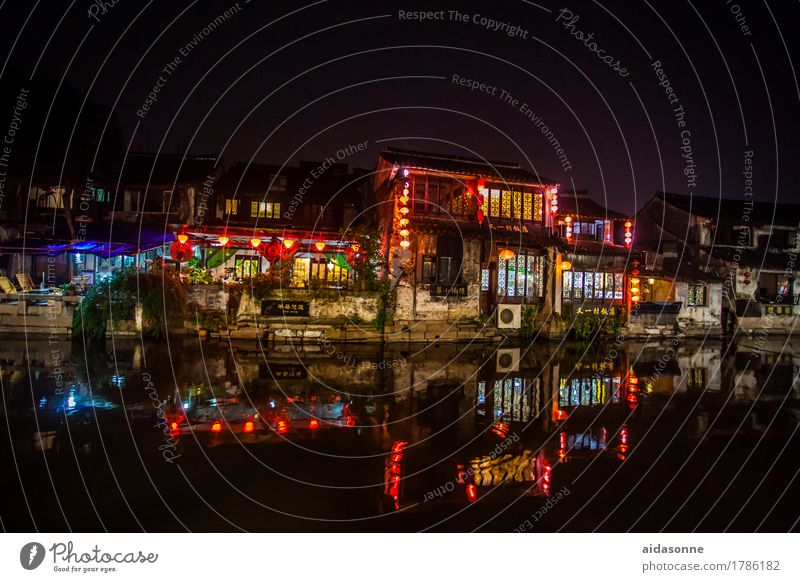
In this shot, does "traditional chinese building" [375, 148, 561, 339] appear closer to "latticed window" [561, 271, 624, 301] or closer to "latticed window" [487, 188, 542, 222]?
"latticed window" [487, 188, 542, 222]

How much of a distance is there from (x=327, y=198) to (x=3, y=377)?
20.3 m

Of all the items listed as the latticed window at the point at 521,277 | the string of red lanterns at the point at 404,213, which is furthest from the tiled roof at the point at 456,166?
the latticed window at the point at 521,277

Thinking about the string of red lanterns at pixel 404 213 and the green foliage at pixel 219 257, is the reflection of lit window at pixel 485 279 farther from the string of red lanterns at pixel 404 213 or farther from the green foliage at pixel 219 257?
the green foliage at pixel 219 257

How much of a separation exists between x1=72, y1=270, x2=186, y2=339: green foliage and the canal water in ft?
8.90

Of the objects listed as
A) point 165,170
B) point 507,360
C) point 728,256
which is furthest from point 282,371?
point 728,256

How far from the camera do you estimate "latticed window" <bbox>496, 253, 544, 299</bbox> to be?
22797 millimetres

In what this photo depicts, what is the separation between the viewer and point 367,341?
1969 cm

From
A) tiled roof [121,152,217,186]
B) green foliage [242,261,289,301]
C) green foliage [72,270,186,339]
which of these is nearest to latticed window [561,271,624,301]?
green foliage [242,261,289,301]

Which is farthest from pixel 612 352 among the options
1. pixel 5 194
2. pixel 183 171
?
pixel 5 194

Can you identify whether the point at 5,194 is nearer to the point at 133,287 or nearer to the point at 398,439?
the point at 133,287

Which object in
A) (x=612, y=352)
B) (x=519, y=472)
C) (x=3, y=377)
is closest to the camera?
(x=519, y=472)

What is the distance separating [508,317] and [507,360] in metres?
5.98

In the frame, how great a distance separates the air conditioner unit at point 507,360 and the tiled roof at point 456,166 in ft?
29.3

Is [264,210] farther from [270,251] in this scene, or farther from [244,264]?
[270,251]
